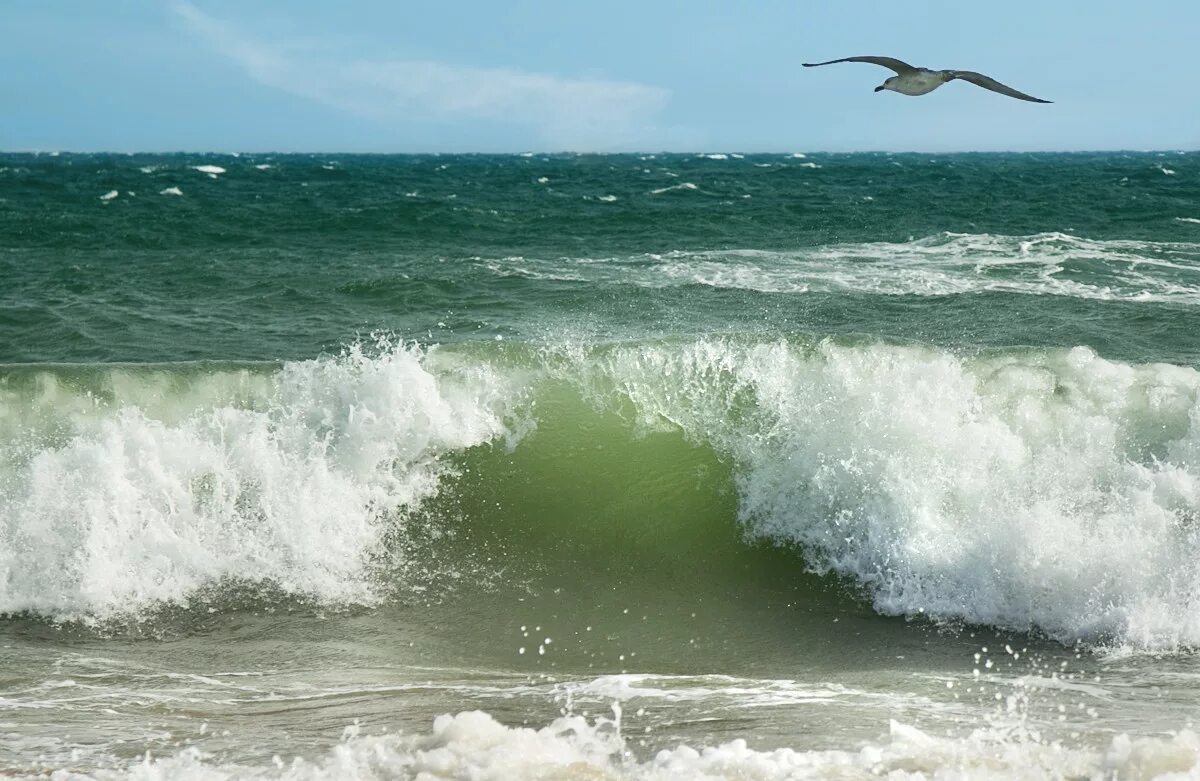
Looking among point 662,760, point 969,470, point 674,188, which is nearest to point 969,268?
point 969,470

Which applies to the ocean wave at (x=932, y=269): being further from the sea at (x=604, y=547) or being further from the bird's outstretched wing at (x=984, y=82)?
the bird's outstretched wing at (x=984, y=82)

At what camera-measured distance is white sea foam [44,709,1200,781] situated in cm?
418

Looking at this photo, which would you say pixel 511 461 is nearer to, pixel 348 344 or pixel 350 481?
pixel 350 481

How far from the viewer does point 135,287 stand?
16391 millimetres

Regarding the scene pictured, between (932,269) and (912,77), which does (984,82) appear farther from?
(932,269)

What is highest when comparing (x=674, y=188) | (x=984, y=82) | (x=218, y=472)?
(x=674, y=188)

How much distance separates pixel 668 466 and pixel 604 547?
44.3 inches

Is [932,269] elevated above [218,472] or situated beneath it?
elevated above

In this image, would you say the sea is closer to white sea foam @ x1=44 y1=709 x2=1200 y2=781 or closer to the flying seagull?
white sea foam @ x1=44 y1=709 x2=1200 y2=781

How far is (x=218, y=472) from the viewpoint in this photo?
833 centimetres

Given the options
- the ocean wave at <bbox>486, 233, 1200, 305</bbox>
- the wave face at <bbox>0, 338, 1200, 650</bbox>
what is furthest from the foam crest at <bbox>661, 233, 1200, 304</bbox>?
the wave face at <bbox>0, 338, 1200, 650</bbox>

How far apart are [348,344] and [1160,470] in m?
8.12

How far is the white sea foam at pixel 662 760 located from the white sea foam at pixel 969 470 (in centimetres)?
227

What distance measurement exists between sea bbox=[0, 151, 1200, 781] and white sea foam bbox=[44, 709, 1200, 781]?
0.06ft
